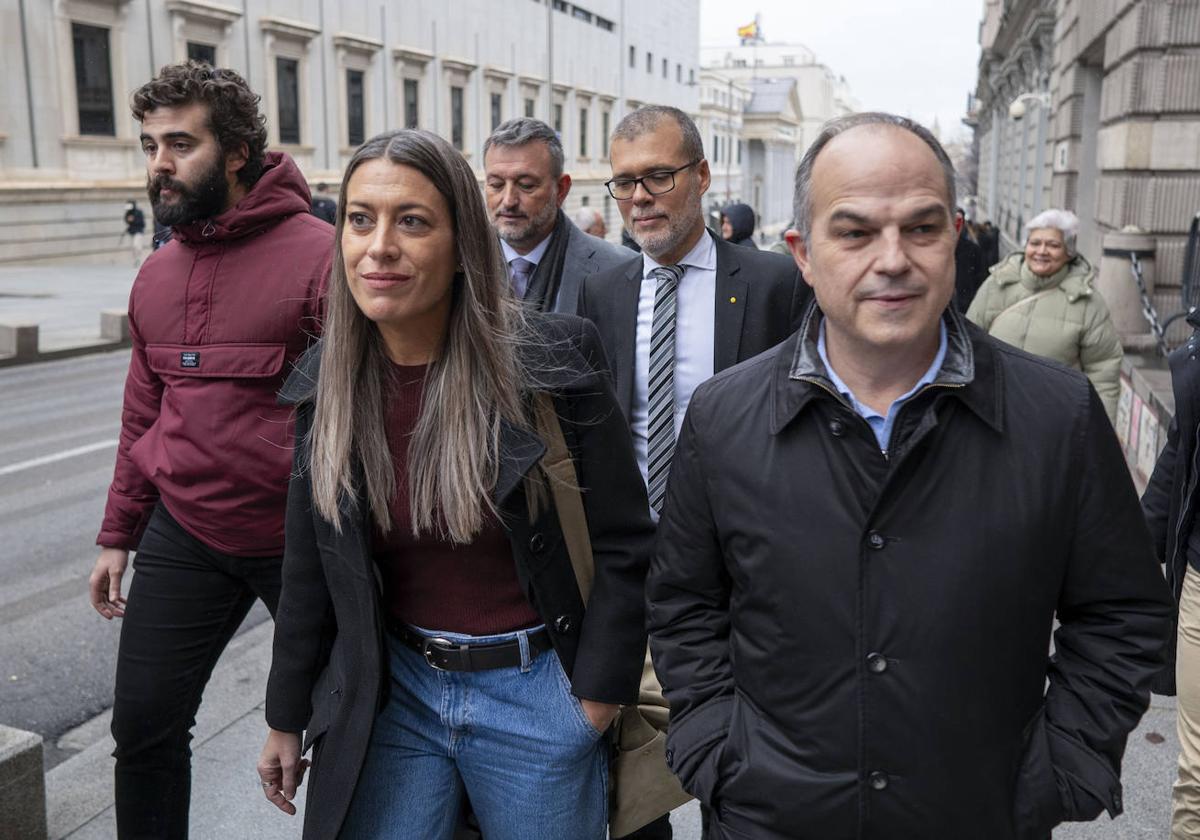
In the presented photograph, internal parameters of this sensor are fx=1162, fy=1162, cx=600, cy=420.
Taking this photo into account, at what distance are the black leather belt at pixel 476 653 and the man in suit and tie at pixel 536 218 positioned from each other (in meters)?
2.21

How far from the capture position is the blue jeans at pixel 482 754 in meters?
2.43

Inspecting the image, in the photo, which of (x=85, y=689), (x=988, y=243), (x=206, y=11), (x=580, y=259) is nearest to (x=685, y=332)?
(x=580, y=259)

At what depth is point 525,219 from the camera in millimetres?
4605

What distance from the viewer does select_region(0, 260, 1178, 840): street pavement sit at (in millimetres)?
3898

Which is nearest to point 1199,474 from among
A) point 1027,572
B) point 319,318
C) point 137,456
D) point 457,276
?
point 1027,572

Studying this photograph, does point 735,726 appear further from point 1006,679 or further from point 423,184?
point 423,184

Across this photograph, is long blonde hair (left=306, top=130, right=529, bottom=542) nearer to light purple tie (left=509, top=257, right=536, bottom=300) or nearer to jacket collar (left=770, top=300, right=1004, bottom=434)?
jacket collar (left=770, top=300, right=1004, bottom=434)

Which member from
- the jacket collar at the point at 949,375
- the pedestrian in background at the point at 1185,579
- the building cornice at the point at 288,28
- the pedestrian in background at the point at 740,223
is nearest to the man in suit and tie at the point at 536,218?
the pedestrian in background at the point at 1185,579

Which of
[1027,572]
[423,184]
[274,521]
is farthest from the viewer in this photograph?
[274,521]

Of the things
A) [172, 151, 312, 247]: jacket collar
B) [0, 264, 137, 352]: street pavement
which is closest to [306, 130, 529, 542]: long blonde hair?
[172, 151, 312, 247]: jacket collar

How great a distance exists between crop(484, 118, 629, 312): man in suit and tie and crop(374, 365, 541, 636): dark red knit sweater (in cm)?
210

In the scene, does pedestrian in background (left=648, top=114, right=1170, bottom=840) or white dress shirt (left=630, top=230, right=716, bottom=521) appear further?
white dress shirt (left=630, top=230, right=716, bottom=521)

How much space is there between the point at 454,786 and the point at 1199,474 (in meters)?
2.14

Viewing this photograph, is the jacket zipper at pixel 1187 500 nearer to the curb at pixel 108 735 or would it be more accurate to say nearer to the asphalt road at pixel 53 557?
the curb at pixel 108 735
